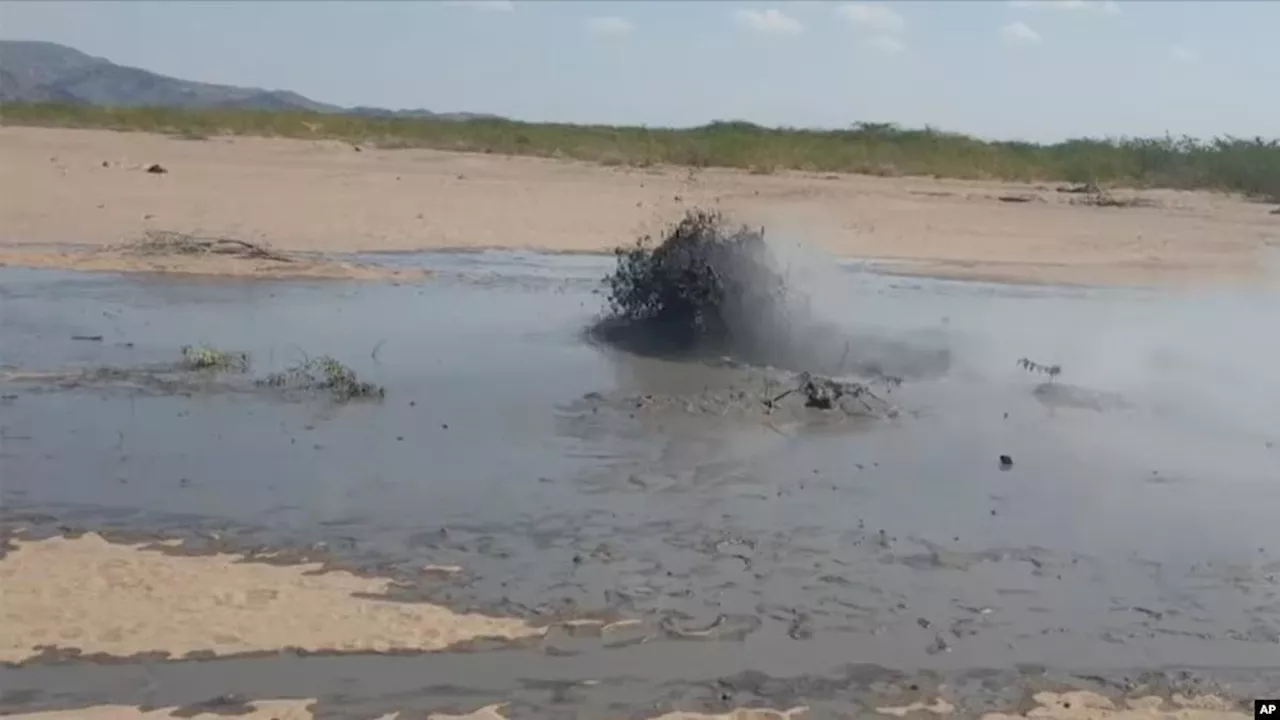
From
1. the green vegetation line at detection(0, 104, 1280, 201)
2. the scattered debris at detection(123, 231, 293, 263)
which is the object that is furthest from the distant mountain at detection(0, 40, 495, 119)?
the scattered debris at detection(123, 231, 293, 263)

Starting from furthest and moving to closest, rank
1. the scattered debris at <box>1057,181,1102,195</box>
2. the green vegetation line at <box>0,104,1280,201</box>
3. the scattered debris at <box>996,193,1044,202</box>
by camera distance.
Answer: the green vegetation line at <box>0,104,1280,201</box>, the scattered debris at <box>1057,181,1102,195</box>, the scattered debris at <box>996,193,1044,202</box>

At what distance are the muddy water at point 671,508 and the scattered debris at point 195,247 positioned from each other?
360cm

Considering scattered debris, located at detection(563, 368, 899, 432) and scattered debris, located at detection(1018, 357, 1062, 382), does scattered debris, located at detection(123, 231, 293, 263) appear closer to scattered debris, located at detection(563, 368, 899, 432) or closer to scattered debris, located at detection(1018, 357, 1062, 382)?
scattered debris, located at detection(563, 368, 899, 432)

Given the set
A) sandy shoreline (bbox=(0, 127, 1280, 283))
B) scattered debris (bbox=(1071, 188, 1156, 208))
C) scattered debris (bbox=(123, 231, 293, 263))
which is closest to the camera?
scattered debris (bbox=(123, 231, 293, 263))

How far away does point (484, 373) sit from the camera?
11219 mm

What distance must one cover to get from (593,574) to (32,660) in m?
2.42

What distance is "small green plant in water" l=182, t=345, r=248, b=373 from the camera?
1068cm

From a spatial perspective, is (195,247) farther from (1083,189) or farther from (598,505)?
(1083,189)

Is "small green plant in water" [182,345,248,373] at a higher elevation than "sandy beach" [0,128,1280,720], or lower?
higher

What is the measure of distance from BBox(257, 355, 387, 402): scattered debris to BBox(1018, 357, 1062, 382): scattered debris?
5587 mm

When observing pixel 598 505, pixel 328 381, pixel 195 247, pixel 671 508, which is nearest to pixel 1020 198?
pixel 195 247

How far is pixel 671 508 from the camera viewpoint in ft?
26.0

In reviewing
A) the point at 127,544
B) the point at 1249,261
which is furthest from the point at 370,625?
the point at 1249,261

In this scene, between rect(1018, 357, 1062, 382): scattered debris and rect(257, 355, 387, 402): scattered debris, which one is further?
rect(1018, 357, 1062, 382): scattered debris
